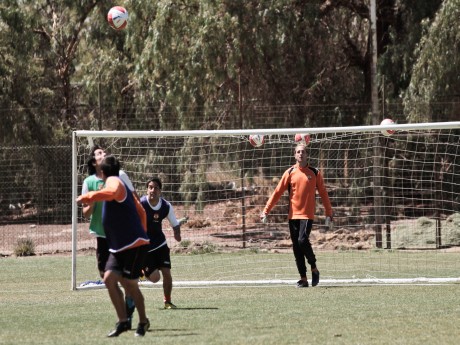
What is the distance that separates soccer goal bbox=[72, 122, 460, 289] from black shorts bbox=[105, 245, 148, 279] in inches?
343

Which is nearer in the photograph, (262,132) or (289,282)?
(289,282)

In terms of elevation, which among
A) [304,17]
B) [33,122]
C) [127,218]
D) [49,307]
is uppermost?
[304,17]

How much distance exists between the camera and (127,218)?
985cm

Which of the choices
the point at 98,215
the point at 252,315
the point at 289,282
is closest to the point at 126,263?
the point at 98,215

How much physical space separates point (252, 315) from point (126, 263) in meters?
2.08

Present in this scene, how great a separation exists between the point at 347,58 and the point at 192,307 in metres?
15.4

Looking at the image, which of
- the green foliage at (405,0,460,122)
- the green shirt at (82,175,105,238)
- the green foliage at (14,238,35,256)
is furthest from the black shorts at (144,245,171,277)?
the green foliage at (405,0,460,122)

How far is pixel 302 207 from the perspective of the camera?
14.9 m

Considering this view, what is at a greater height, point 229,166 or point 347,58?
point 347,58

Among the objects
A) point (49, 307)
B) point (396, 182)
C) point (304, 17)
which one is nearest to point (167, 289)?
point (49, 307)

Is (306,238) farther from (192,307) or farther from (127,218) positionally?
(127,218)

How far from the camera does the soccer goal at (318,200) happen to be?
20062mm

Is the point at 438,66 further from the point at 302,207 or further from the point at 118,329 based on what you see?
the point at 118,329

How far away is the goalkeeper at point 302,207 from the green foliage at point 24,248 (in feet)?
30.3
